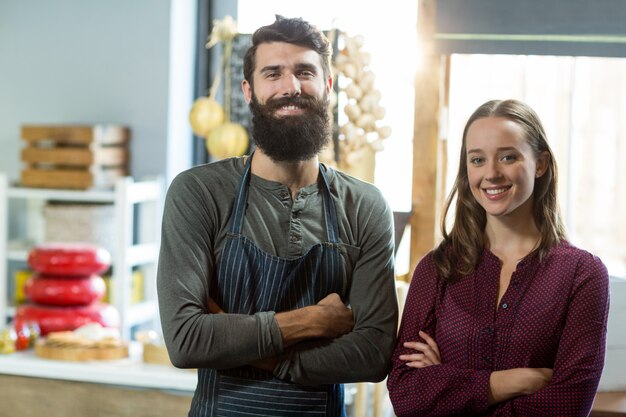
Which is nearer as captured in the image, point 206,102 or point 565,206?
point 206,102

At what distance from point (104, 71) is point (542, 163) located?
10.1ft

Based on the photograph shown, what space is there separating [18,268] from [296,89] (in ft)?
10.5

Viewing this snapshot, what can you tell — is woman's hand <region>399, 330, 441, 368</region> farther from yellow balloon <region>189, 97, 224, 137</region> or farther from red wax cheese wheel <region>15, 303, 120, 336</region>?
yellow balloon <region>189, 97, 224, 137</region>

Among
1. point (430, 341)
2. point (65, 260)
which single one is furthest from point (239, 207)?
point (65, 260)

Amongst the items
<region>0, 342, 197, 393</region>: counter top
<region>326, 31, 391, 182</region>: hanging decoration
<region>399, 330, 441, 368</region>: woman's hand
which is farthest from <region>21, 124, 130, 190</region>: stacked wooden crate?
<region>399, 330, 441, 368</region>: woman's hand

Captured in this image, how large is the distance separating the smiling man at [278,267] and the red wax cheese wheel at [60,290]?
→ 152 centimetres

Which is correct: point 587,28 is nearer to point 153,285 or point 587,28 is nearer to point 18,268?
point 153,285

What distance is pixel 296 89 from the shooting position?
1940mm

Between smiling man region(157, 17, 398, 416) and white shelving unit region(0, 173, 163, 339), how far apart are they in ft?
7.06

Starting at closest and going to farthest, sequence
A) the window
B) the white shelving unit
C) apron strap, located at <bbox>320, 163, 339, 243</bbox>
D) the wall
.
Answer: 1. apron strap, located at <bbox>320, 163, 339, 243</bbox>
2. the white shelving unit
3. the wall
4. the window

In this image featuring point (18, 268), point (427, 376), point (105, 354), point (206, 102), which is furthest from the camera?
point (18, 268)

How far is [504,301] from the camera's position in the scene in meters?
1.88

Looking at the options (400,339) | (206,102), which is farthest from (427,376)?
(206,102)

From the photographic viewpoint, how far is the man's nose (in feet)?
6.34
